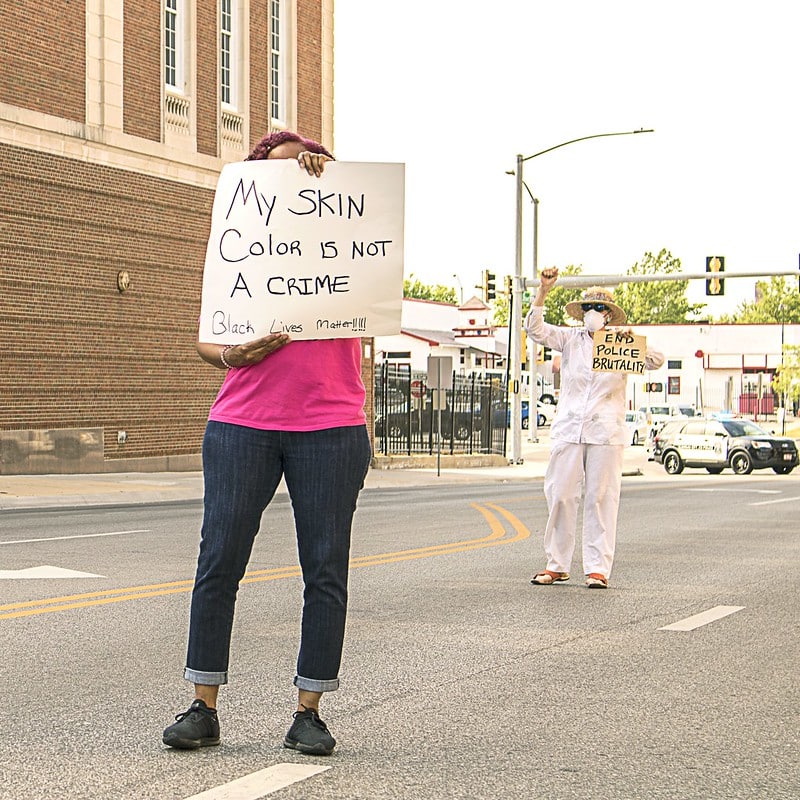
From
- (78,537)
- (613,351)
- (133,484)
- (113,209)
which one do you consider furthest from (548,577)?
(113,209)

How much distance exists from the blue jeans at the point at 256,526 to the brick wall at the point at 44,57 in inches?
885

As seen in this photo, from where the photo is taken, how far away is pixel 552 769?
5.16 metres

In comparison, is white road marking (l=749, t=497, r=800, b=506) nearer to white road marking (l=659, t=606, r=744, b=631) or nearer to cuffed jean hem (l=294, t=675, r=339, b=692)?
white road marking (l=659, t=606, r=744, b=631)

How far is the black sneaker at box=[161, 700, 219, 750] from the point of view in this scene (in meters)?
5.19

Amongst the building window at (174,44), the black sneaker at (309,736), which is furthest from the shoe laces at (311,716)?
the building window at (174,44)

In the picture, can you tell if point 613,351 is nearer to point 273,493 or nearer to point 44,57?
point 273,493

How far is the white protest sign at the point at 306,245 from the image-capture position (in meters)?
5.54

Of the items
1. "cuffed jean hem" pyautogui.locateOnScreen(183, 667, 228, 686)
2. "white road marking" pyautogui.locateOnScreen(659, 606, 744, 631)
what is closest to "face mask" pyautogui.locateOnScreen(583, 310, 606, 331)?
"white road marking" pyautogui.locateOnScreen(659, 606, 744, 631)

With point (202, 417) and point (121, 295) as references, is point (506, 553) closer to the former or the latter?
point (121, 295)

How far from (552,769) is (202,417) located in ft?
90.2

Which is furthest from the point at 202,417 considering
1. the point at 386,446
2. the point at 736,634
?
the point at 736,634

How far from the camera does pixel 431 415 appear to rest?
3847 centimetres

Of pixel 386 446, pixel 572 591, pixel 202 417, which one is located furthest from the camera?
pixel 386 446

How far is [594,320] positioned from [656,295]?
135548 mm
